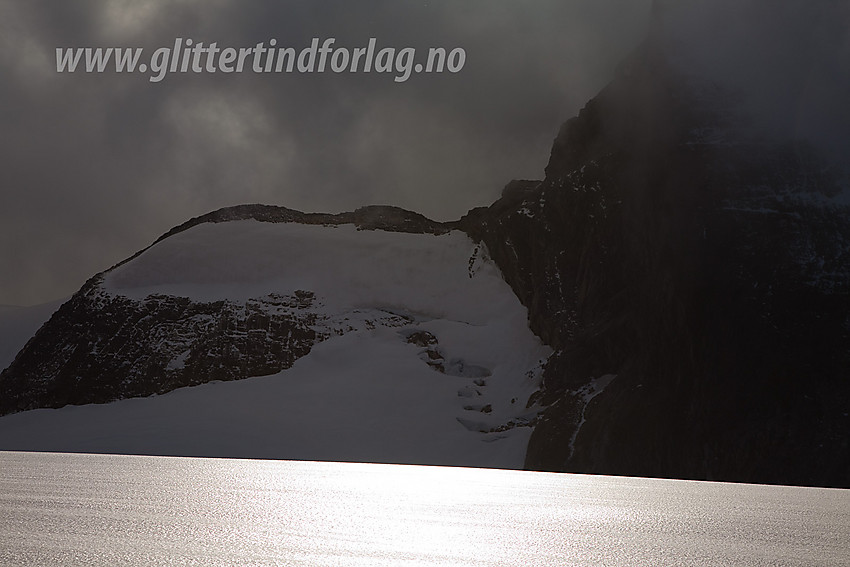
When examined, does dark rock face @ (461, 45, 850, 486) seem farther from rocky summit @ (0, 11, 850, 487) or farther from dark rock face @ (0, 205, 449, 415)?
dark rock face @ (0, 205, 449, 415)

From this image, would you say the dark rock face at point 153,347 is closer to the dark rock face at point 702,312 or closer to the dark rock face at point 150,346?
the dark rock face at point 150,346

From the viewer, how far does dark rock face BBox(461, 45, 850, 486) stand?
48125 millimetres

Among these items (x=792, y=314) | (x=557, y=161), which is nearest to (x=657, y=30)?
(x=557, y=161)

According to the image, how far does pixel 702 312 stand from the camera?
5328 cm

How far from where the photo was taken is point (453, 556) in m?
12.3

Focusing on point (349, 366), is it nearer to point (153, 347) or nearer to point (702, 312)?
point (153, 347)

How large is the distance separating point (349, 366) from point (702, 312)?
47601 millimetres

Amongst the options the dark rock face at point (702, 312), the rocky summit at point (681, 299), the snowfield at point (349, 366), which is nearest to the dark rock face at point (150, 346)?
the snowfield at point (349, 366)

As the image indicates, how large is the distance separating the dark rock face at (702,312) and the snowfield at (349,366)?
46.4 feet

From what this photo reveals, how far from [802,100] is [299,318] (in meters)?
58.2

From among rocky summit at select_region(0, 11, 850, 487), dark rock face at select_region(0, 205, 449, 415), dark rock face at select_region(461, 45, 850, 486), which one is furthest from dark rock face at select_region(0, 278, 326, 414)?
dark rock face at select_region(461, 45, 850, 486)

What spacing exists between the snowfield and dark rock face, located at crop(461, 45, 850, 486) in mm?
14148

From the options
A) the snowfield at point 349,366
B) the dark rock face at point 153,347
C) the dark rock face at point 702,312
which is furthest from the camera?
the dark rock face at point 153,347

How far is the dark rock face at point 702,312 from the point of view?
48125mm
